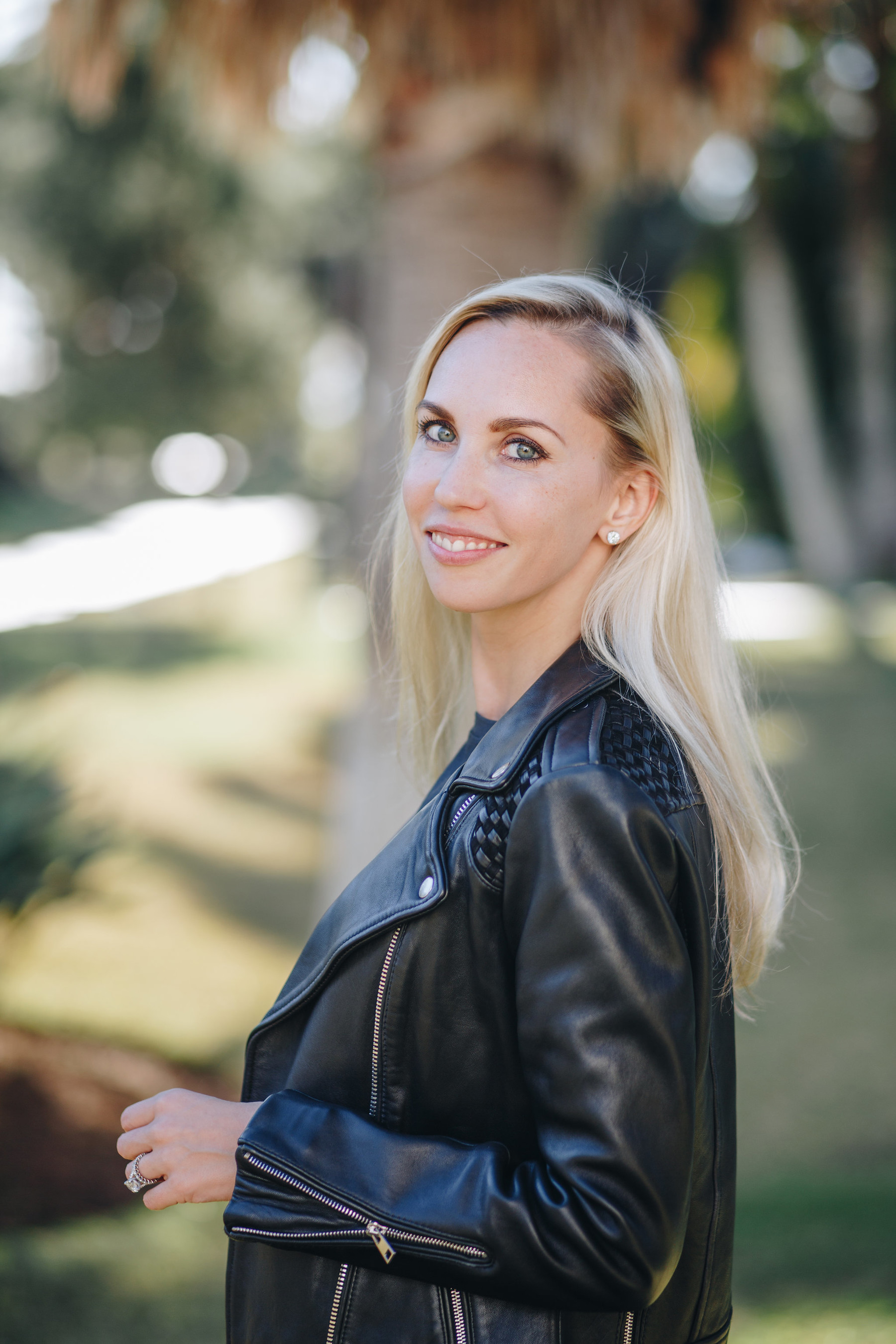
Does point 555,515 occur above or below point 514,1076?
above

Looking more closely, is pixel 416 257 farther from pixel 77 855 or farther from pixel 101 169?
pixel 101 169

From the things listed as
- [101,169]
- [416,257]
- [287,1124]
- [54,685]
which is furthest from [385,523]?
[101,169]

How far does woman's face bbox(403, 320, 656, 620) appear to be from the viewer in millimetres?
1495

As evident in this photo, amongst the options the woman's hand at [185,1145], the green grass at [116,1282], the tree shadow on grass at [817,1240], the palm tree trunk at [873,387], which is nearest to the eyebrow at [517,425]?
the woman's hand at [185,1145]

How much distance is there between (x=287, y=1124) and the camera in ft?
4.40

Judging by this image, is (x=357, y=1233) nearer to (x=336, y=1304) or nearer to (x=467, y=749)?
(x=336, y=1304)

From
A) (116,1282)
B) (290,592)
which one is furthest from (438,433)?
(290,592)

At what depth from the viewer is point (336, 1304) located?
1339 mm

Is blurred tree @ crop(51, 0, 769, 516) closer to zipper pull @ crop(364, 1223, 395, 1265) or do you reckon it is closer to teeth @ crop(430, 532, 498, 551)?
teeth @ crop(430, 532, 498, 551)

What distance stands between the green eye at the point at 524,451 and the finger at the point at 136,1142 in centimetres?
101

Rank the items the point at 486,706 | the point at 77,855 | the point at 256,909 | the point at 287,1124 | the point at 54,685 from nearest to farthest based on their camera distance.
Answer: the point at 287,1124
the point at 486,706
the point at 54,685
the point at 77,855
the point at 256,909

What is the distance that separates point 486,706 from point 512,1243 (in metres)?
0.76

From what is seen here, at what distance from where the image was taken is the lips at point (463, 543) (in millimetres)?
1521

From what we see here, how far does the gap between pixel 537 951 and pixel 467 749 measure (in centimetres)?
55
